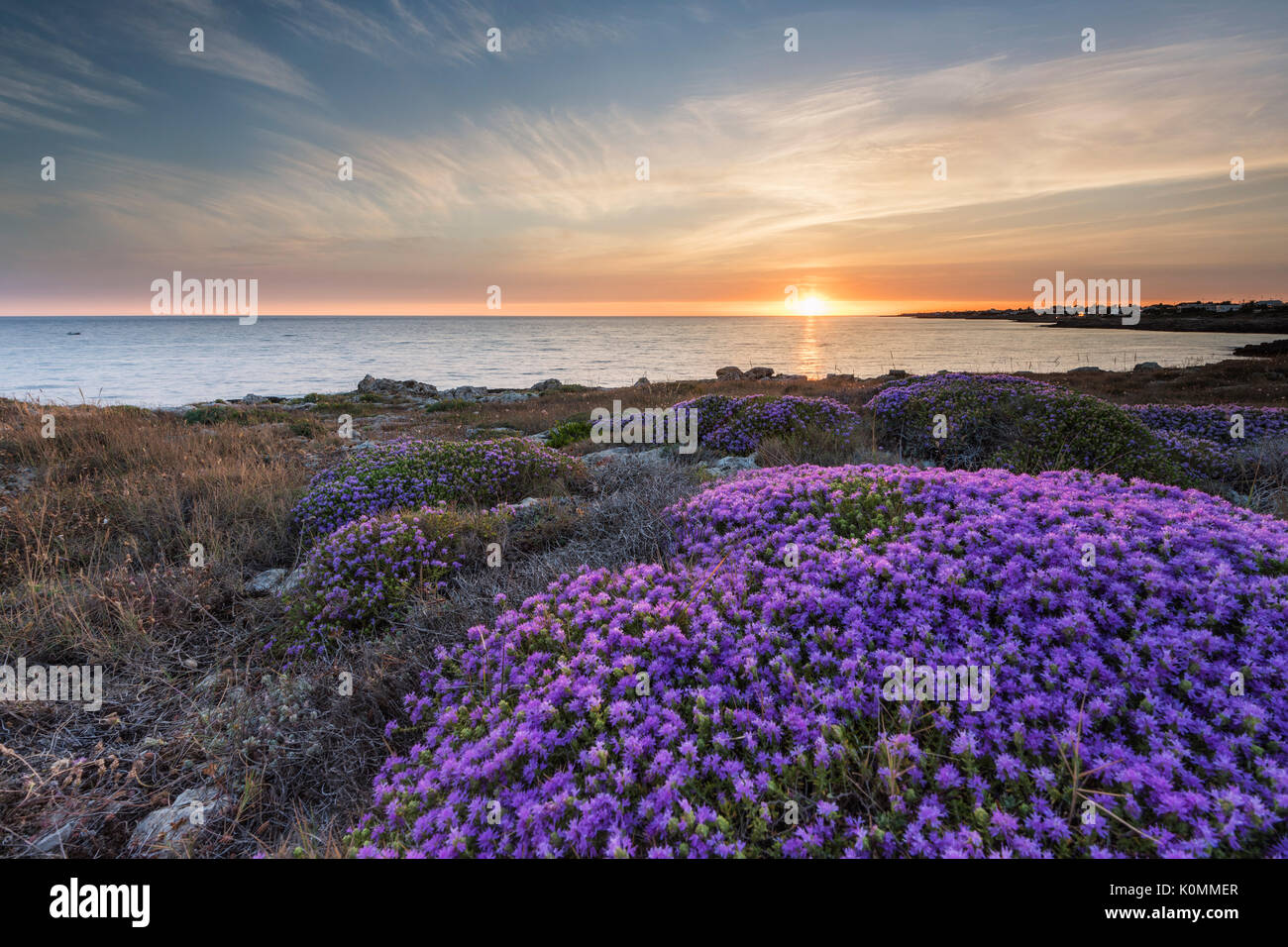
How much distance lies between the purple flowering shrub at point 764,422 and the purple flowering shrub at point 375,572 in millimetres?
6643

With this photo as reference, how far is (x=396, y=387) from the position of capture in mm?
42531

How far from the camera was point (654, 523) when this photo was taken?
5.05 meters

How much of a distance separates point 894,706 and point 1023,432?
8.20 metres

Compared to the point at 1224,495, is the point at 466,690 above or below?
below

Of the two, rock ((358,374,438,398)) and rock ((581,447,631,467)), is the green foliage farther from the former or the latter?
rock ((358,374,438,398))

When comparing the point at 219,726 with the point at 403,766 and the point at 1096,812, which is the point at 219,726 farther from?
the point at 1096,812

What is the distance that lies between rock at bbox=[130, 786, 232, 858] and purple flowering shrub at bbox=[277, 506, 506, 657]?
4.29ft

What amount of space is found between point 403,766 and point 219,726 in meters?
1.94

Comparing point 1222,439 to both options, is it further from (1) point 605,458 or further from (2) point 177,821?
(2) point 177,821

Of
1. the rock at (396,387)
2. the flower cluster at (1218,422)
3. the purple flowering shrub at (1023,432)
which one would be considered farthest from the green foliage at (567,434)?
A: the rock at (396,387)

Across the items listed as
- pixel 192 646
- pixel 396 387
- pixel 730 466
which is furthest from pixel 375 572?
pixel 396 387

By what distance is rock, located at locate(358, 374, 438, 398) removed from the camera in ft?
134
